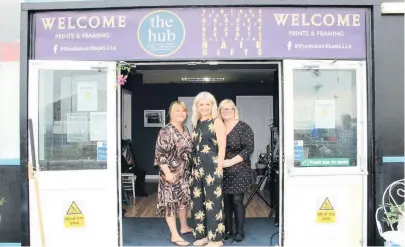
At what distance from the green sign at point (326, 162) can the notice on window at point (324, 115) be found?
12.1 inches

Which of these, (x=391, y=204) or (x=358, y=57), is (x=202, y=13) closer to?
(x=358, y=57)

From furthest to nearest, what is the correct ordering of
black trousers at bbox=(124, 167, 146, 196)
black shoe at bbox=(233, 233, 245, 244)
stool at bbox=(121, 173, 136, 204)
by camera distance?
1. black trousers at bbox=(124, 167, 146, 196)
2. stool at bbox=(121, 173, 136, 204)
3. black shoe at bbox=(233, 233, 245, 244)

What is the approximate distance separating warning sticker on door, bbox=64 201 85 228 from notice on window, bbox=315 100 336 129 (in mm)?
2364

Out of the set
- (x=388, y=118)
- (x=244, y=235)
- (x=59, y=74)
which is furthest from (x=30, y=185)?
(x=388, y=118)

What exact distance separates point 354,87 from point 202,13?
1575 mm

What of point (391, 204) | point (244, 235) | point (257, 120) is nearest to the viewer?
point (391, 204)

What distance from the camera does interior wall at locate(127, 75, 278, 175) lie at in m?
8.19

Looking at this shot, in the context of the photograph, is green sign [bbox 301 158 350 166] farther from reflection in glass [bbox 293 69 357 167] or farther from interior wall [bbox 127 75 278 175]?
interior wall [bbox 127 75 278 175]

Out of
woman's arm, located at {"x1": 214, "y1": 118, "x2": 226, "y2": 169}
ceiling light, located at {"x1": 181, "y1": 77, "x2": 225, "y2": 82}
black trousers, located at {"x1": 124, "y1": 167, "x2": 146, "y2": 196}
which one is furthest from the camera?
ceiling light, located at {"x1": 181, "y1": 77, "x2": 225, "y2": 82}

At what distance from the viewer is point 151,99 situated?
8281 millimetres

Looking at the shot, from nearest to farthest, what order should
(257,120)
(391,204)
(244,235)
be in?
(391,204) → (244,235) → (257,120)

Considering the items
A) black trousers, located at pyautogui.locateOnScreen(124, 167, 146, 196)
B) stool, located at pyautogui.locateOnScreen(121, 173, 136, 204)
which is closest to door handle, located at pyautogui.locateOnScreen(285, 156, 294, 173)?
stool, located at pyautogui.locateOnScreen(121, 173, 136, 204)

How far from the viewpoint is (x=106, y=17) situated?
3.47 m

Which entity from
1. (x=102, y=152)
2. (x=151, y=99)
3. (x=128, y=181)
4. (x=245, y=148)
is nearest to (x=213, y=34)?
(x=245, y=148)
